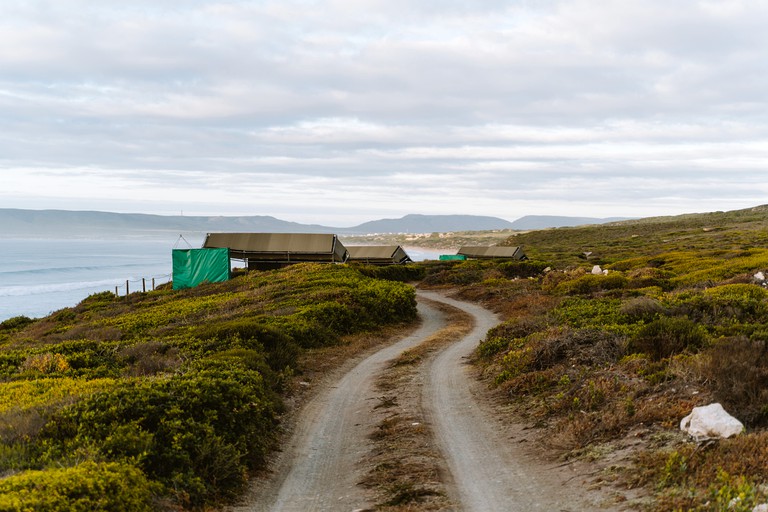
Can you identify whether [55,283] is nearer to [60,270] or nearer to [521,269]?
[60,270]

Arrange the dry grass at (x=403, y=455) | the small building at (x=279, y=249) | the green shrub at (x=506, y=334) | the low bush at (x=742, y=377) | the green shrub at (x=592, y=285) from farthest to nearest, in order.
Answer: the small building at (x=279, y=249)
the green shrub at (x=592, y=285)
the green shrub at (x=506, y=334)
the low bush at (x=742, y=377)
the dry grass at (x=403, y=455)

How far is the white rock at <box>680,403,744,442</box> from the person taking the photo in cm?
776

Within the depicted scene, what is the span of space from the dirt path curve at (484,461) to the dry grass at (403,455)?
285 millimetres

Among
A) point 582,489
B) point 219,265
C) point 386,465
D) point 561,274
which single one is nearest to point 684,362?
point 582,489

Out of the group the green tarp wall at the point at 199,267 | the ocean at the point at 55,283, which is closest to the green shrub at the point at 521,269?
the green tarp wall at the point at 199,267

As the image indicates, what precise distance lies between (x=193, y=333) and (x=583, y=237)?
454ft

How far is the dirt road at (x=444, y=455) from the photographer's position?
813 centimetres

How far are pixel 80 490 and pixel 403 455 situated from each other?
538 cm

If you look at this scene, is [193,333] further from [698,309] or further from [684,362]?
[698,309]

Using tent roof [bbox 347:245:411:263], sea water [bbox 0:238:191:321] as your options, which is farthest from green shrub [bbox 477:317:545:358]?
sea water [bbox 0:238:191:321]

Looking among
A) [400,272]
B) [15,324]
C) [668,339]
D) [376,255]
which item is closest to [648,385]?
[668,339]

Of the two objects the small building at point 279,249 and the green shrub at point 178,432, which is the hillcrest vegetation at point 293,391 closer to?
the green shrub at point 178,432

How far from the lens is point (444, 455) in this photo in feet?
33.1

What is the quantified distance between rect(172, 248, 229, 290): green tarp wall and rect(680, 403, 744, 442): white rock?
1756 inches
